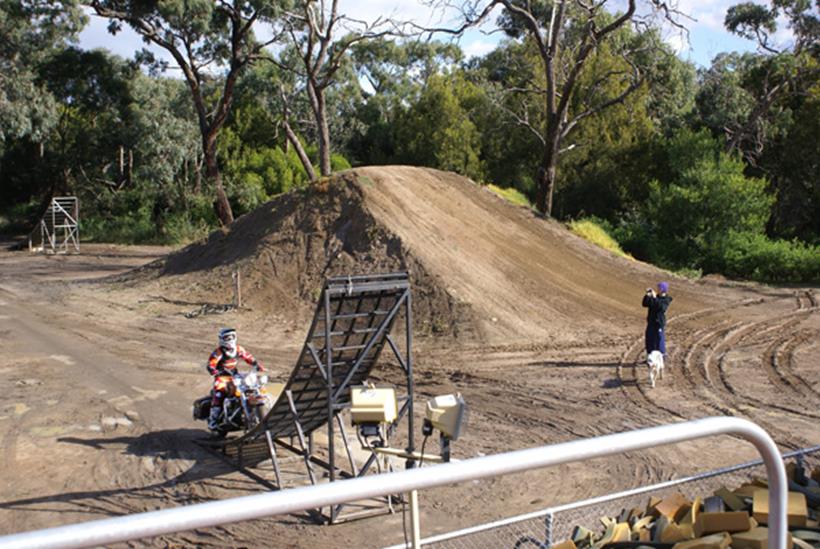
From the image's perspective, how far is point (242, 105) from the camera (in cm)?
4941

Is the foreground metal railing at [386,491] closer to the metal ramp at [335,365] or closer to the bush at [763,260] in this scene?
the metal ramp at [335,365]

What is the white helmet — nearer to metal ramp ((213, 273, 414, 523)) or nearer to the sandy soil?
metal ramp ((213, 273, 414, 523))

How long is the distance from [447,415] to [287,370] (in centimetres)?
926

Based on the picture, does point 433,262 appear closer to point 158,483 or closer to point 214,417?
point 214,417

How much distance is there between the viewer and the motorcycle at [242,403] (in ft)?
36.1

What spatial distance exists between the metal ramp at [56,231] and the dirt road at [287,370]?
1583 cm

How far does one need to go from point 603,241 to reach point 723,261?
436 centimetres

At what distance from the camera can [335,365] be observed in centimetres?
955

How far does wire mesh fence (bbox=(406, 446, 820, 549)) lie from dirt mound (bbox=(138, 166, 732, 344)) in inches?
366

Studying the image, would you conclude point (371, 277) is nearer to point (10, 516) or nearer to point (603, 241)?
point (10, 516)

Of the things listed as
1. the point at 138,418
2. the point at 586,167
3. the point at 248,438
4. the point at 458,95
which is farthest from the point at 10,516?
the point at 458,95

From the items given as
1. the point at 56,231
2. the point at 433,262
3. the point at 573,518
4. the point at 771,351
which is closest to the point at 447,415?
the point at 573,518

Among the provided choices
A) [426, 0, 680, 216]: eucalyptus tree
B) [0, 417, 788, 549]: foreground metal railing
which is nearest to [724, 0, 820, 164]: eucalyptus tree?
[426, 0, 680, 216]: eucalyptus tree

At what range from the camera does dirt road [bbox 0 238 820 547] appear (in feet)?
31.8
